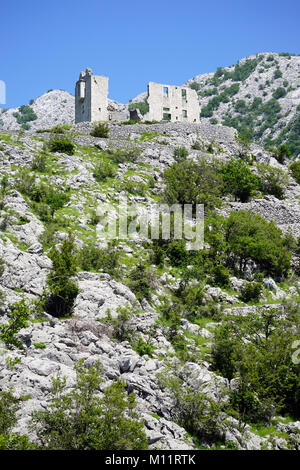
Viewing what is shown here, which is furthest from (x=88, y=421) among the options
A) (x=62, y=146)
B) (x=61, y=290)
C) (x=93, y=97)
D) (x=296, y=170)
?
(x=93, y=97)

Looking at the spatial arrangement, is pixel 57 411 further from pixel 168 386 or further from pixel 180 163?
pixel 180 163

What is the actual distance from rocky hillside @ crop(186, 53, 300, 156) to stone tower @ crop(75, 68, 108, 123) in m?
58.0

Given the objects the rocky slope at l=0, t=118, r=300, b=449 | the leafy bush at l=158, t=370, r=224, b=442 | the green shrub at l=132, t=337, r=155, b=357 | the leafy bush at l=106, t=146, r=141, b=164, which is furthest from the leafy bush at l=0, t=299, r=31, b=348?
the leafy bush at l=106, t=146, r=141, b=164

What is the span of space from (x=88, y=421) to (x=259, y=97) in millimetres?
123284

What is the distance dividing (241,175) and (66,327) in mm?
25039

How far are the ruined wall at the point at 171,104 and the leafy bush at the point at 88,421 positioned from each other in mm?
43617

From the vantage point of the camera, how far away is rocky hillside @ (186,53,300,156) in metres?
107

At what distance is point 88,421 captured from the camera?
1188 cm

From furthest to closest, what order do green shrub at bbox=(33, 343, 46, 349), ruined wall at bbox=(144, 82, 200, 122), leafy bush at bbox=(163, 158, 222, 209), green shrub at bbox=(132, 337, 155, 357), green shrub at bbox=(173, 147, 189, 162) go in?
ruined wall at bbox=(144, 82, 200, 122), green shrub at bbox=(173, 147, 189, 162), leafy bush at bbox=(163, 158, 222, 209), green shrub at bbox=(132, 337, 155, 357), green shrub at bbox=(33, 343, 46, 349)

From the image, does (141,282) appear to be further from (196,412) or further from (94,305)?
(196,412)

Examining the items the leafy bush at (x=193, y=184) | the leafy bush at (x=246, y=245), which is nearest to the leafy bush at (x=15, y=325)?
the leafy bush at (x=246, y=245)

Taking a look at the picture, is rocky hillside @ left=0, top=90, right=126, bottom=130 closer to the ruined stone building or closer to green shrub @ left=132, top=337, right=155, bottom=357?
the ruined stone building

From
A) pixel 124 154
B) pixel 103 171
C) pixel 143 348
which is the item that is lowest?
pixel 143 348

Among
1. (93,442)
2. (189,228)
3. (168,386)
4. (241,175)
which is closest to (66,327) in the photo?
(168,386)
